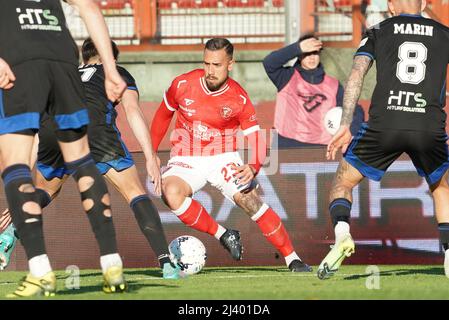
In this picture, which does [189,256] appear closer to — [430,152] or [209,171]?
[209,171]

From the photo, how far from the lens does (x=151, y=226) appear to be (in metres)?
9.16

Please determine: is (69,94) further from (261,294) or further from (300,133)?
(300,133)

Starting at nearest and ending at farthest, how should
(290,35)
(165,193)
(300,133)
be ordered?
(165,193) < (300,133) < (290,35)

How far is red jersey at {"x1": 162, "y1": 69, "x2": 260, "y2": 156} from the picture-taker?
10.5 meters

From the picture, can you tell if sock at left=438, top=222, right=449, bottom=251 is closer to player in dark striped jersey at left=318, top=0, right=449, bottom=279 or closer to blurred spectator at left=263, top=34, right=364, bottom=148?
player in dark striped jersey at left=318, top=0, right=449, bottom=279

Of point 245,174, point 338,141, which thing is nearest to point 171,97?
point 245,174

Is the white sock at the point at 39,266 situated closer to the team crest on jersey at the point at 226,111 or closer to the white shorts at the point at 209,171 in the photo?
the white shorts at the point at 209,171

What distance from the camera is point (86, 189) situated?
6898 mm

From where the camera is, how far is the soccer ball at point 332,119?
12.8m

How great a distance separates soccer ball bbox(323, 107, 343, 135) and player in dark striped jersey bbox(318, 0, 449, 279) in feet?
12.9

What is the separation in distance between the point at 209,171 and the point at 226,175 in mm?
193
